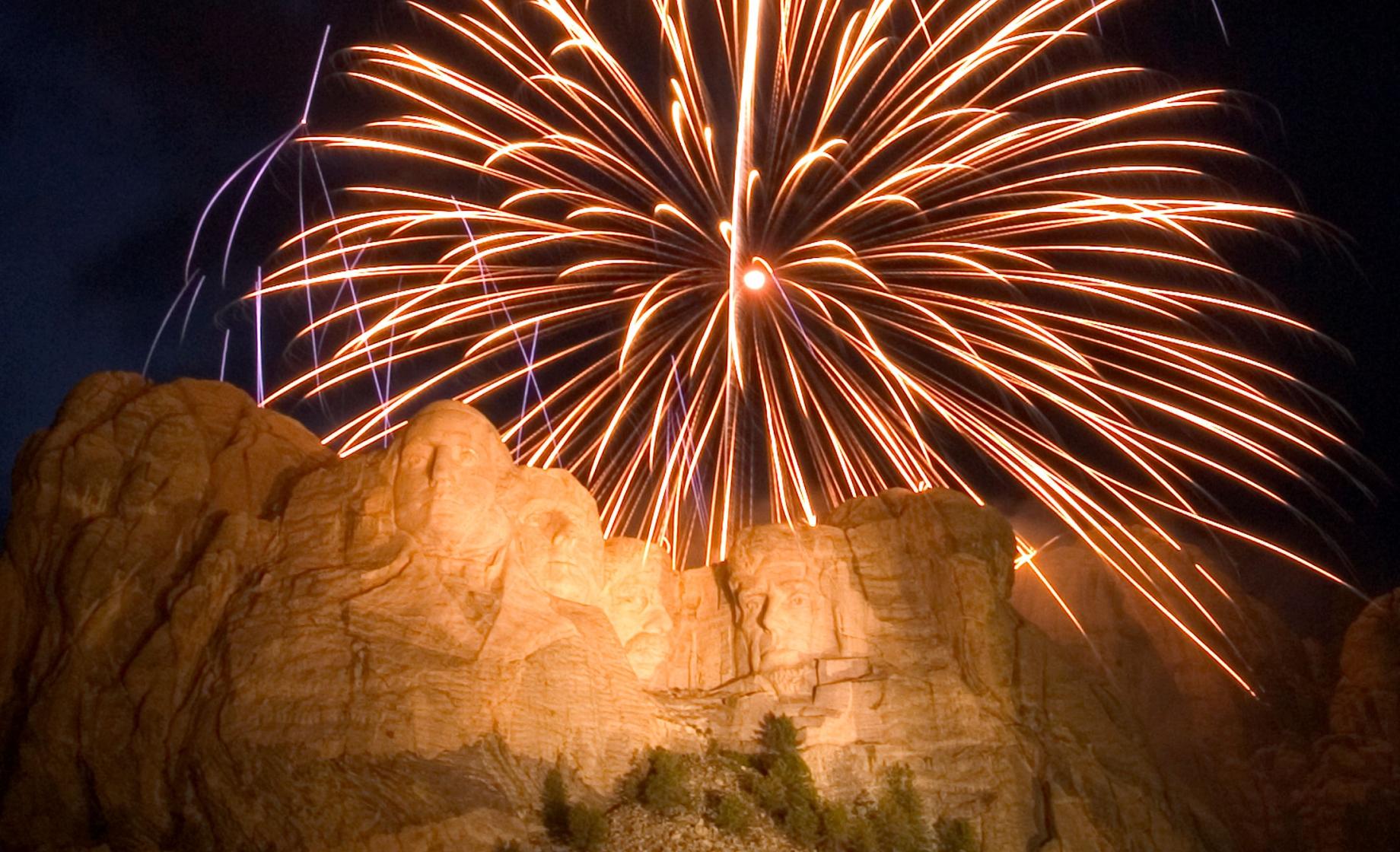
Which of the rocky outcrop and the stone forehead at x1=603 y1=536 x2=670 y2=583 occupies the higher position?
the stone forehead at x1=603 y1=536 x2=670 y2=583

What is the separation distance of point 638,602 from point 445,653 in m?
7.47

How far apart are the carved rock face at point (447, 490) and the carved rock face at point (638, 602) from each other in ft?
15.5

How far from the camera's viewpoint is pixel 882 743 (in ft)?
85.5

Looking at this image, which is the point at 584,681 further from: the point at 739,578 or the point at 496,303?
the point at 496,303

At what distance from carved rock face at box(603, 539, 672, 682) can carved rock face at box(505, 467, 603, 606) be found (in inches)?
35.0

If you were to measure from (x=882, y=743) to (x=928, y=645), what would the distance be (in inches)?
116

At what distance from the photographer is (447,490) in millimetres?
24359

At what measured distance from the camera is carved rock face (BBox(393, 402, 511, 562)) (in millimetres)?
24188

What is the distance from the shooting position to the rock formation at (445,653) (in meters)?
20.7

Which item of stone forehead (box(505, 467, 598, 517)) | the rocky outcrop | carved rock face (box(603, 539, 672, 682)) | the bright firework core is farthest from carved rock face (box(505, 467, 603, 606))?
the rocky outcrop

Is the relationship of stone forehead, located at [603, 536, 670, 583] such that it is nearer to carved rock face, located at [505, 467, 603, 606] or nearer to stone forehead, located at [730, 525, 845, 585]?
carved rock face, located at [505, 467, 603, 606]

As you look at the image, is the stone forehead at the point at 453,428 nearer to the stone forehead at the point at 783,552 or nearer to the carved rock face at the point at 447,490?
the carved rock face at the point at 447,490

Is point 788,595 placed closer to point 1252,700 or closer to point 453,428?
point 453,428

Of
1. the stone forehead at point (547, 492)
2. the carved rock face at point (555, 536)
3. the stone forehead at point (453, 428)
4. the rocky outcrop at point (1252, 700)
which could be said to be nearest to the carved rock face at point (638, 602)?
the carved rock face at point (555, 536)
